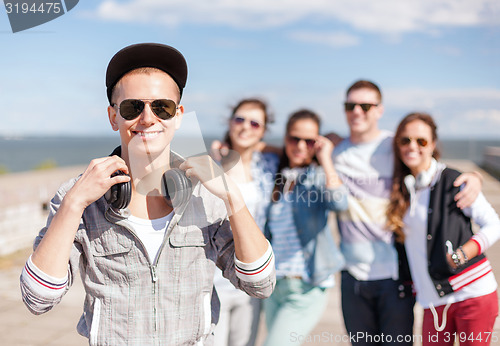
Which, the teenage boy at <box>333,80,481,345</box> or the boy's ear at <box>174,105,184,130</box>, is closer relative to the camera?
the boy's ear at <box>174,105,184,130</box>

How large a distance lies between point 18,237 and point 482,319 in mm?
8323

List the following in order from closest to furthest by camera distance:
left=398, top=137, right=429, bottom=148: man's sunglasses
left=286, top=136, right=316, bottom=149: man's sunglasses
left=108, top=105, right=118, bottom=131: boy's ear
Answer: left=108, top=105, right=118, bottom=131: boy's ear
left=398, top=137, right=429, bottom=148: man's sunglasses
left=286, top=136, right=316, bottom=149: man's sunglasses

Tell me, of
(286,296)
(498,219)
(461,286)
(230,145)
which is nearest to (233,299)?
(286,296)

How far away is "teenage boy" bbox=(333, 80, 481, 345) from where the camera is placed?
3.36 meters

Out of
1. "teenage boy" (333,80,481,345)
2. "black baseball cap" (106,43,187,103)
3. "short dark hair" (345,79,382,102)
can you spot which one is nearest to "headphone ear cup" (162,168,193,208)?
"black baseball cap" (106,43,187,103)

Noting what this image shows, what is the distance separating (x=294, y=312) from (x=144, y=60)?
7.49ft

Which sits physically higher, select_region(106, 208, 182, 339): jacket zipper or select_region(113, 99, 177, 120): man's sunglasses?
select_region(113, 99, 177, 120): man's sunglasses

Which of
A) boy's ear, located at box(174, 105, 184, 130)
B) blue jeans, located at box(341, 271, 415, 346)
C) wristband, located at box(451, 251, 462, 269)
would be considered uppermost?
boy's ear, located at box(174, 105, 184, 130)

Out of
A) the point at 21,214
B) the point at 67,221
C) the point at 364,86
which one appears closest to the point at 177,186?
the point at 67,221

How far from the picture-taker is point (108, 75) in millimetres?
1985

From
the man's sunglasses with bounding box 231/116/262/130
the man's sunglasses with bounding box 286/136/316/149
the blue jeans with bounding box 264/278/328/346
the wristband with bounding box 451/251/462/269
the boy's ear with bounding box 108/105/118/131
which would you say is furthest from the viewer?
the man's sunglasses with bounding box 231/116/262/130

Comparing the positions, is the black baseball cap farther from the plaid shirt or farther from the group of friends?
the plaid shirt

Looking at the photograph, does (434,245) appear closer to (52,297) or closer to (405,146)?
(405,146)

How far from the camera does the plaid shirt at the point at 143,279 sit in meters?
1.84
